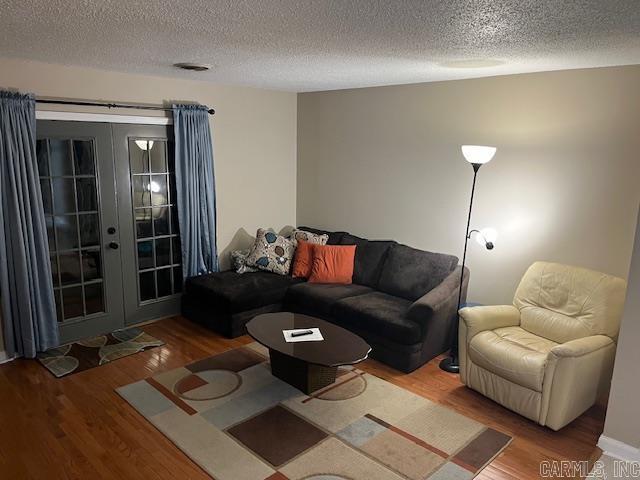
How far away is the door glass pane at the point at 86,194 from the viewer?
4.11 meters

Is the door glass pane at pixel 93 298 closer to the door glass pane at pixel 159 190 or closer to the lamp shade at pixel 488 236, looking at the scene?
the door glass pane at pixel 159 190

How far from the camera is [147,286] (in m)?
4.75

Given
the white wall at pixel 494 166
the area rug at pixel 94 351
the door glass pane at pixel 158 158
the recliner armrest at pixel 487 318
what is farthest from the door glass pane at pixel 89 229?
the recliner armrest at pixel 487 318

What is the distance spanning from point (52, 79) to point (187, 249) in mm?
1876

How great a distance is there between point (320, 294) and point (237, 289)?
79cm

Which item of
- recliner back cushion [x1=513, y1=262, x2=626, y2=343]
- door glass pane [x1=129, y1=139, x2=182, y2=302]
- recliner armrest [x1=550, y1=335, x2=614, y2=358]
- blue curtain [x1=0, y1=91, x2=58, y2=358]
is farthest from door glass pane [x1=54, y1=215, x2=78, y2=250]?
recliner armrest [x1=550, y1=335, x2=614, y2=358]

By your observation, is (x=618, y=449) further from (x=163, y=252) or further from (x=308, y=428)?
(x=163, y=252)

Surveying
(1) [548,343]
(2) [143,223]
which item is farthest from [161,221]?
(1) [548,343]

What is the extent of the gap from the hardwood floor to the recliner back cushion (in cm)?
61

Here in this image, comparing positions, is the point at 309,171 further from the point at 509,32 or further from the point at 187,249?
the point at 509,32

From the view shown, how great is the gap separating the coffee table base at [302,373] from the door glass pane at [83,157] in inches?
88.1

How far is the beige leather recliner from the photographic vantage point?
119 inches

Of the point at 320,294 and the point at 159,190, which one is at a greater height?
the point at 159,190

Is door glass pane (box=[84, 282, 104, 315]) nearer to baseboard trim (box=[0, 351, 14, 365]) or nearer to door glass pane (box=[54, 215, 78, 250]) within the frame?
door glass pane (box=[54, 215, 78, 250])
